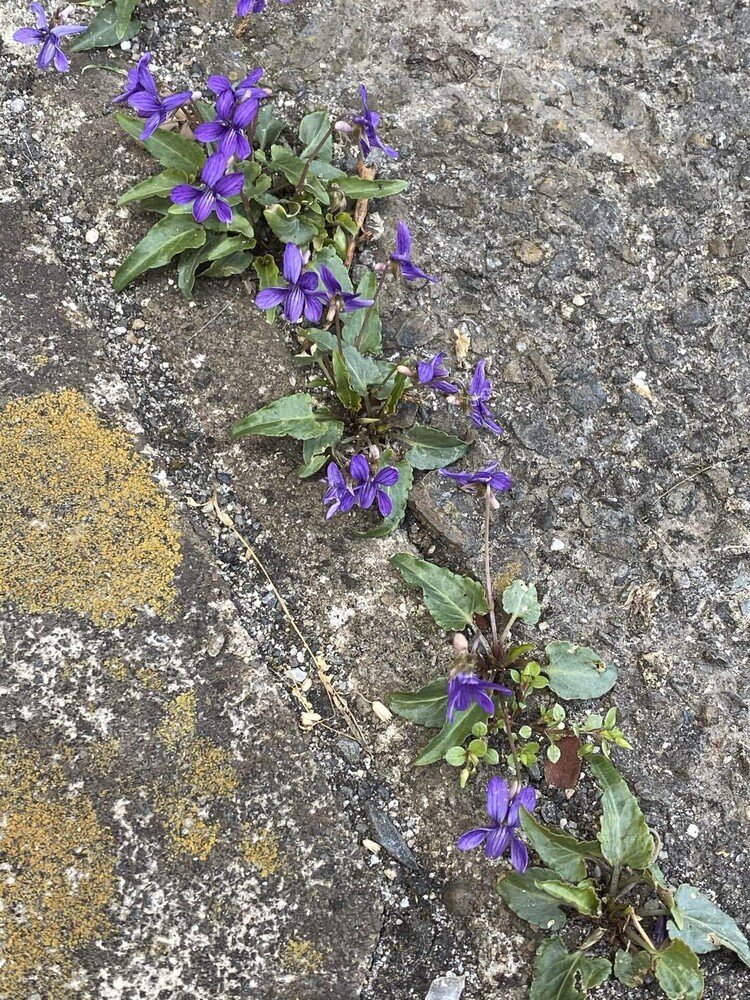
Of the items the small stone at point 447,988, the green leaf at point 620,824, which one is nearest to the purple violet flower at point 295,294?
the green leaf at point 620,824

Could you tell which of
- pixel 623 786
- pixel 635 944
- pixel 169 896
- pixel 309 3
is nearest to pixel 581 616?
pixel 623 786

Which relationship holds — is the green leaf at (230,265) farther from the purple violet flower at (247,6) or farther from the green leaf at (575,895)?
the green leaf at (575,895)

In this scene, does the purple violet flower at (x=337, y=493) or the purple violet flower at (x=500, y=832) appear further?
the purple violet flower at (x=337, y=493)

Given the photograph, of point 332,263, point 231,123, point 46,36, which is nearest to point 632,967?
point 332,263

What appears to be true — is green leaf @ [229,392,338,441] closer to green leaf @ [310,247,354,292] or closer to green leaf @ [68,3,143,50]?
green leaf @ [310,247,354,292]

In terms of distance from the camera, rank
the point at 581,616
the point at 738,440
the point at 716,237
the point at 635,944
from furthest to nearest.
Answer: the point at 716,237, the point at 738,440, the point at 581,616, the point at 635,944

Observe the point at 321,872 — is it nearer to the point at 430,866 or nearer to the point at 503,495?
the point at 430,866

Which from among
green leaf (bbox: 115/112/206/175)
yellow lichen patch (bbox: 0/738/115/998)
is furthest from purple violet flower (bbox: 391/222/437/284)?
yellow lichen patch (bbox: 0/738/115/998)
